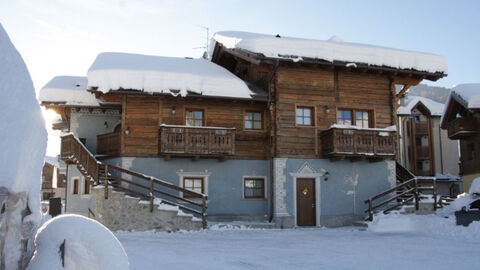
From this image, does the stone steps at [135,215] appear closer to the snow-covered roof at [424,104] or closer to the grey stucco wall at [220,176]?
the grey stucco wall at [220,176]

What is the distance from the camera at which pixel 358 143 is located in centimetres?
1956

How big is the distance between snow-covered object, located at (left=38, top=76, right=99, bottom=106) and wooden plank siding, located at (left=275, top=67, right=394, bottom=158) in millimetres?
8420

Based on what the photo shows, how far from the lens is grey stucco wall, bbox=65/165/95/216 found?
21.0 m

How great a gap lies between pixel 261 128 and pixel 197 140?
10.7ft

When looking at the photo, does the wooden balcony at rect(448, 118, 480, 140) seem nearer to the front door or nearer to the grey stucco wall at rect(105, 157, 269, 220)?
the front door

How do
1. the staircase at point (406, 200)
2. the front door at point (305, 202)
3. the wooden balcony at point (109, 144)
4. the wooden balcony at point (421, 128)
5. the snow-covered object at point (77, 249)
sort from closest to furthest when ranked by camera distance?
the snow-covered object at point (77, 249) < the wooden balcony at point (109, 144) < the staircase at point (406, 200) < the front door at point (305, 202) < the wooden balcony at point (421, 128)

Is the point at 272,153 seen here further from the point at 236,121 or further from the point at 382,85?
the point at 382,85

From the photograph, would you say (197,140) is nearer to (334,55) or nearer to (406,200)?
(334,55)

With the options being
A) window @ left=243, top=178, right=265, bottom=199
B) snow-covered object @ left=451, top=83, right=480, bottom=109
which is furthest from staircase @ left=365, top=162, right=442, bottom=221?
snow-covered object @ left=451, top=83, right=480, bottom=109

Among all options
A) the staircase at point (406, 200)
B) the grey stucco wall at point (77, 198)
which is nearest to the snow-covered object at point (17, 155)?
the staircase at point (406, 200)

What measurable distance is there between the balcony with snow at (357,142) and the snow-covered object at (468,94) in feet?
35.1

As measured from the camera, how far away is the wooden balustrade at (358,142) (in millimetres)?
19203

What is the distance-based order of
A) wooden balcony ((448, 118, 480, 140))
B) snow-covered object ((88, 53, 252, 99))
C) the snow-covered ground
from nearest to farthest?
the snow-covered ground
snow-covered object ((88, 53, 252, 99))
wooden balcony ((448, 118, 480, 140))

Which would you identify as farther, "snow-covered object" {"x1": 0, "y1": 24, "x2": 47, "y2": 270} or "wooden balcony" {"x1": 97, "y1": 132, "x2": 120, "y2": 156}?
"wooden balcony" {"x1": 97, "y1": 132, "x2": 120, "y2": 156}
